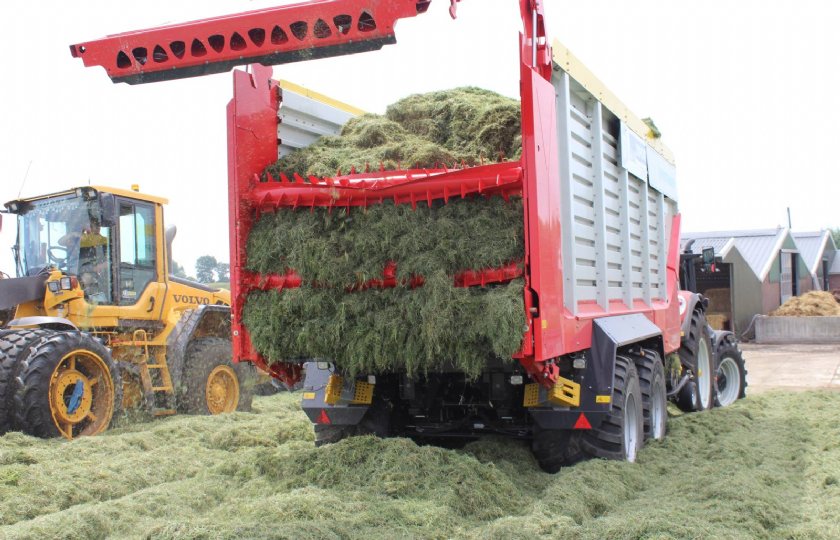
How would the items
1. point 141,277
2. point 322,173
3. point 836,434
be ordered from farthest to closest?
1. point 141,277
2. point 836,434
3. point 322,173

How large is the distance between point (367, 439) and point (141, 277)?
502cm

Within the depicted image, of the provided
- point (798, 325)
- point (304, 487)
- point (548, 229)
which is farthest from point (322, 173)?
point (798, 325)

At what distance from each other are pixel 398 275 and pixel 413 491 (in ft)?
4.26

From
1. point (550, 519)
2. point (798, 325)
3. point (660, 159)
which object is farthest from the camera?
point (798, 325)

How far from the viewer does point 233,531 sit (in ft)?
12.4

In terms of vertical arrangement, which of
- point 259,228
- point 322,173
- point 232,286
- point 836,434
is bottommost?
point 836,434

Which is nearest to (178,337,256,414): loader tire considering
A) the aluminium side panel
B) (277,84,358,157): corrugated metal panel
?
(277,84,358,157): corrugated metal panel

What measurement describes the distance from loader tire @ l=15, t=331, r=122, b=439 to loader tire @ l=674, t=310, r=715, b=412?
6157 mm

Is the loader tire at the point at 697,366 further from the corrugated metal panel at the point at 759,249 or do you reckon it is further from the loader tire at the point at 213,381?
the corrugated metal panel at the point at 759,249

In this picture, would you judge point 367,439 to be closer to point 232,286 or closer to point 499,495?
point 499,495

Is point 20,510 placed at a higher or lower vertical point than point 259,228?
lower

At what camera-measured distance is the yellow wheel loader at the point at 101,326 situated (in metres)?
7.43

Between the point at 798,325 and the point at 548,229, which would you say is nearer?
the point at 548,229

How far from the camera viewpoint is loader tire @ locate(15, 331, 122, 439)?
Result: 23.7 feet
